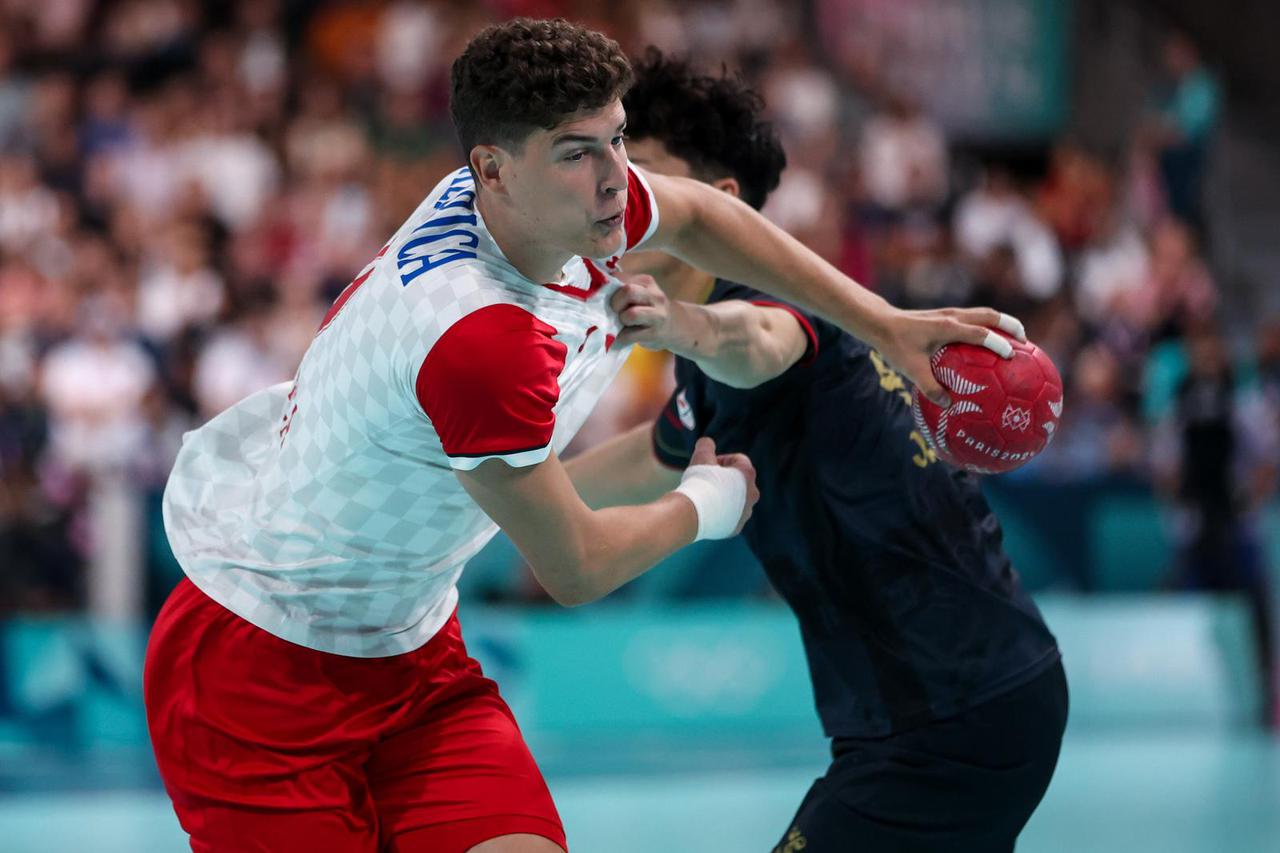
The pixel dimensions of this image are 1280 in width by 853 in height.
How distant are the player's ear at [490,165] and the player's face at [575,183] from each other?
3 centimetres

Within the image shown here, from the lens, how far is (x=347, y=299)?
Result: 3178mm

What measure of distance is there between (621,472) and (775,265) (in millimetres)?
895

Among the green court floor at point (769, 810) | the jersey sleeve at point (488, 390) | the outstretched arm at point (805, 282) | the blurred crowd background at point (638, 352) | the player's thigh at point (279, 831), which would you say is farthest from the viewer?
the blurred crowd background at point (638, 352)

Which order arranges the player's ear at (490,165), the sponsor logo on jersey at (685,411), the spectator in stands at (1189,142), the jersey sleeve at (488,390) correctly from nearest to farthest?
the jersey sleeve at (488,390), the player's ear at (490,165), the sponsor logo on jersey at (685,411), the spectator in stands at (1189,142)

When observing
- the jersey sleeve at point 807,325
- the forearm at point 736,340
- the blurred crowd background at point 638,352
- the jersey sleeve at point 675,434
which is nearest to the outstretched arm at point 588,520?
the forearm at point 736,340

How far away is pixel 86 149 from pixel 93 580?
13.5 feet

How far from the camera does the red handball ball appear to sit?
10.8 feet

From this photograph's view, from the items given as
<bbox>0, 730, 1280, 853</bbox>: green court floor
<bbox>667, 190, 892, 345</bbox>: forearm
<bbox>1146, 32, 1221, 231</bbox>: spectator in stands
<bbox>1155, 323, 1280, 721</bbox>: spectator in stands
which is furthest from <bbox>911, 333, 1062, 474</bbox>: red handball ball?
<bbox>1146, 32, 1221, 231</bbox>: spectator in stands

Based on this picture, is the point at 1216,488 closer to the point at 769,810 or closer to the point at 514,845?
the point at 769,810

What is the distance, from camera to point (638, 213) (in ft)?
10.7

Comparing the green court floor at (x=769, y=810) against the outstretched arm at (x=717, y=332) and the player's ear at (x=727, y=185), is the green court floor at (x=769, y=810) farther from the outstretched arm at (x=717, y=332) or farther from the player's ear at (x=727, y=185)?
the outstretched arm at (x=717, y=332)

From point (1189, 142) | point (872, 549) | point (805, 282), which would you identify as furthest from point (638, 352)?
point (805, 282)

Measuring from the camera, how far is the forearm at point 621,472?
13.2 ft

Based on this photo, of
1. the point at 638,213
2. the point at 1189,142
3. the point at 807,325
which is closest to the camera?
the point at 638,213
